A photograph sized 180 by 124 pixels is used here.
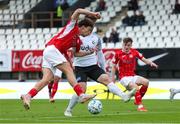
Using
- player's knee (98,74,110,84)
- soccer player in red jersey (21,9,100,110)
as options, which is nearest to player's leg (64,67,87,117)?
player's knee (98,74,110,84)

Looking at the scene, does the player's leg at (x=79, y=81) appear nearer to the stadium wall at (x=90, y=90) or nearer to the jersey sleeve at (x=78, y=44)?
the jersey sleeve at (x=78, y=44)

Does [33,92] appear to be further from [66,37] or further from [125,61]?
[125,61]

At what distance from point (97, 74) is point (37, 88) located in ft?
5.26

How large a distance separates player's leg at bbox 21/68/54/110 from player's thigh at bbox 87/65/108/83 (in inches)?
45.6

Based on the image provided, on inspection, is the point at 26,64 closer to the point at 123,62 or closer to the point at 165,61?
the point at 165,61

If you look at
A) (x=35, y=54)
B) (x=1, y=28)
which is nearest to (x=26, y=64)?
(x=35, y=54)

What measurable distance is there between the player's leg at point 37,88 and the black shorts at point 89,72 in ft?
3.36

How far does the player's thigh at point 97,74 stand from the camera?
17.0 metres

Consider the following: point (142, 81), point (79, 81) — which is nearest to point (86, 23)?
point (79, 81)

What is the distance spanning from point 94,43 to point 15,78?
2163 centimetres

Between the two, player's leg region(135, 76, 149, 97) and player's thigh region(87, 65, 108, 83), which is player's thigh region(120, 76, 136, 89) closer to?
player's leg region(135, 76, 149, 97)

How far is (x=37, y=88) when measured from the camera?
1622cm

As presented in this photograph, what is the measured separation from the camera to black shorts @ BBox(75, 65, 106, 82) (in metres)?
17.1

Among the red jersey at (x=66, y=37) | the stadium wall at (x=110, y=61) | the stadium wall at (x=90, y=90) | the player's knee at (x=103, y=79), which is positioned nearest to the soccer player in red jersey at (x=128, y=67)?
the player's knee at (x=103, y=79)
